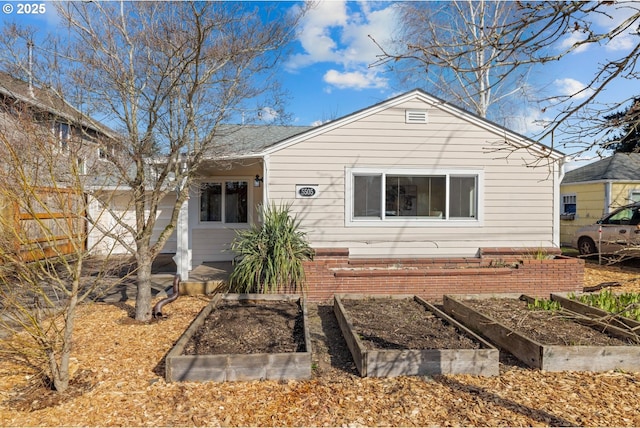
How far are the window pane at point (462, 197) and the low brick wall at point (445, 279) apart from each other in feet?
4.41

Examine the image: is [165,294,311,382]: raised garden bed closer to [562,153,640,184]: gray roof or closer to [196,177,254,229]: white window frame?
[196,177,254,229]: white window frame

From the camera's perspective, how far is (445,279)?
7.06 metres

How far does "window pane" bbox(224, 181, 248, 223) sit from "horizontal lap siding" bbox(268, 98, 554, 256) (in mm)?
2726

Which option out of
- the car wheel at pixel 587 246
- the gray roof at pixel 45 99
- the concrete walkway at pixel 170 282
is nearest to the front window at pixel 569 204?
the car wheel at pixel 587 246

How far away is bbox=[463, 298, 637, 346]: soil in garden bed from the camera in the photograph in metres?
4.37

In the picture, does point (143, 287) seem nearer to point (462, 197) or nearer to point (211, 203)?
point (211, 203)

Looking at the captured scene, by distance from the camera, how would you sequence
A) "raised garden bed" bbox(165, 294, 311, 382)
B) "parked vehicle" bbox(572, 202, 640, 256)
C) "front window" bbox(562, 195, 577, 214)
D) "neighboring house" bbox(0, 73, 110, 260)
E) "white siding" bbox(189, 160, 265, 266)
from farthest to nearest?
1. "front window" bbox(562, 195, 577, 214)
2. "parked vehicle" bbox(572, 202, 640, 256)
3. "white siding" bbox(189, 160, 265, 266)
4. "neighboring house" bbox(0, 73, 110, 260)
5. "raised garden bed" bbox(165, 294, 311, 382)

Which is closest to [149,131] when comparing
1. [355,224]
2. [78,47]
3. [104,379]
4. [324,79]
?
[78,47]

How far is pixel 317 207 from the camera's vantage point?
7.92m

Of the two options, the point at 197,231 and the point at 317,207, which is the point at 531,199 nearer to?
the point at 317,207

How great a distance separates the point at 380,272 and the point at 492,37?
16.5 ft

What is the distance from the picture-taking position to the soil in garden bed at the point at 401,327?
14.3 ft

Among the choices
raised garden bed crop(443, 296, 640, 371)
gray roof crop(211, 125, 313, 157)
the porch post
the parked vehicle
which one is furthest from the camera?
the parked vehicle

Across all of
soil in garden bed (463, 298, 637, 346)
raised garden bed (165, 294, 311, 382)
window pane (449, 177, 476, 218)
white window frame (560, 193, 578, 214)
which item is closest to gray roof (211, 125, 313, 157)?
raised garden bed (165, 294, 311, 382)
